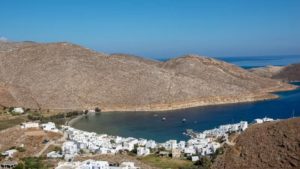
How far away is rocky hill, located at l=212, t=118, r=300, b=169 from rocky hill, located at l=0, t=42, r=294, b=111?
71.8 meters

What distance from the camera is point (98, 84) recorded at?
328 ft

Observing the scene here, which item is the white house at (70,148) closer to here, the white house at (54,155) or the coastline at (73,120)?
the white house at (54,155)

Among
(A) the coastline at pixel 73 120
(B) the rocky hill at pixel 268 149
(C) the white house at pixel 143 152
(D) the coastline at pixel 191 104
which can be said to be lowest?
(C) the white house at pixel 143 152

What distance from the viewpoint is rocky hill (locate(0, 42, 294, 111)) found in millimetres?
92562

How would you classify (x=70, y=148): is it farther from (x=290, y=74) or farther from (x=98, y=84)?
(x=290, y=74)

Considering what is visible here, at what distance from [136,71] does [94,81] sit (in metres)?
10.8

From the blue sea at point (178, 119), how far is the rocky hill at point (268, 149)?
41.3 m

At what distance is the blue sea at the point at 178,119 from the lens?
66.8 metres

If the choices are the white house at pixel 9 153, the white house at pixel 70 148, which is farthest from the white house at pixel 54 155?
the white house at pixel 9 153

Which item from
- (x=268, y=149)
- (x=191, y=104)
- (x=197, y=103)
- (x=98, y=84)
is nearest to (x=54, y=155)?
(x=268, y=149)

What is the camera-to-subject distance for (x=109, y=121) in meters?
76.5

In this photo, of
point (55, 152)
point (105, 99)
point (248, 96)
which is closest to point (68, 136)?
point (55, 152)

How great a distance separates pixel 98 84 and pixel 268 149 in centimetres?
8335

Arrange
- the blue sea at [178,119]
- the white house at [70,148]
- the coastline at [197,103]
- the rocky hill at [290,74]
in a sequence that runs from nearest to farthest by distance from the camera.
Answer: the white house at [70,148] → the blue sea at [178,119] → the coastline at [197,103] → the rocky hill at [290,74]
